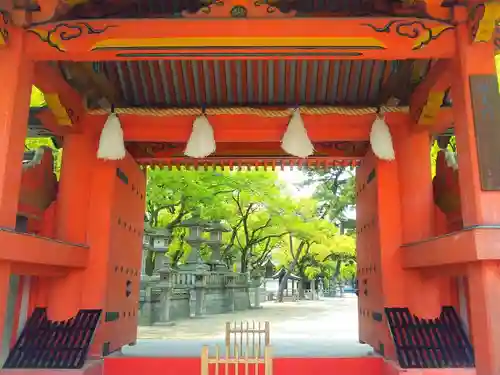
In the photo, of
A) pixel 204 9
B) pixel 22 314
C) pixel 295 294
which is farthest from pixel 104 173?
pixel 295 294

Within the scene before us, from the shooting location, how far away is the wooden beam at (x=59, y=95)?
4953 mm

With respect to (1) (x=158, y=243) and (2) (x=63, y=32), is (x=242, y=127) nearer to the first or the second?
(2) (x=63, y=32)

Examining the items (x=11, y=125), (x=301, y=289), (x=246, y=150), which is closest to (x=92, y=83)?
(x=11, y=125)

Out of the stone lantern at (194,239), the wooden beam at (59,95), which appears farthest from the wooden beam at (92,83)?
the stone lantern at (194,239)

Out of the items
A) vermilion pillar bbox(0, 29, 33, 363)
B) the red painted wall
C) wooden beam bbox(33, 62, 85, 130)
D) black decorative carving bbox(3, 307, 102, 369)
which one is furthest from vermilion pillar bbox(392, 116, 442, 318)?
vermilion pillar bbox(0, 29, 33, 363)

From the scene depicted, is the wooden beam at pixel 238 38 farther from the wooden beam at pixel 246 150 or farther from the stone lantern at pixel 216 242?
the stone lantern at pixel 216 242

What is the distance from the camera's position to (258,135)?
20.2ft

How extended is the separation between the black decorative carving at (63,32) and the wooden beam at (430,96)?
3.58 m

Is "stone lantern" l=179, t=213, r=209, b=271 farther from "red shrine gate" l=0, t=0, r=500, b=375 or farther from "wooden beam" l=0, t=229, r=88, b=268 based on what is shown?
"wooden beam" l=0, t=229, r=88, b=268

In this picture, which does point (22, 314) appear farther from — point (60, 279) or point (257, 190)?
point (257, 190)

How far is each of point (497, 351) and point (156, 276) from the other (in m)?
12.9

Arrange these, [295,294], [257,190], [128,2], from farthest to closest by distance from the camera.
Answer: [295,294] < [257,190] < [128,2]

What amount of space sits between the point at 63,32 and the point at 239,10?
1.78 meters

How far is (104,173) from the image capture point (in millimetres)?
5984
